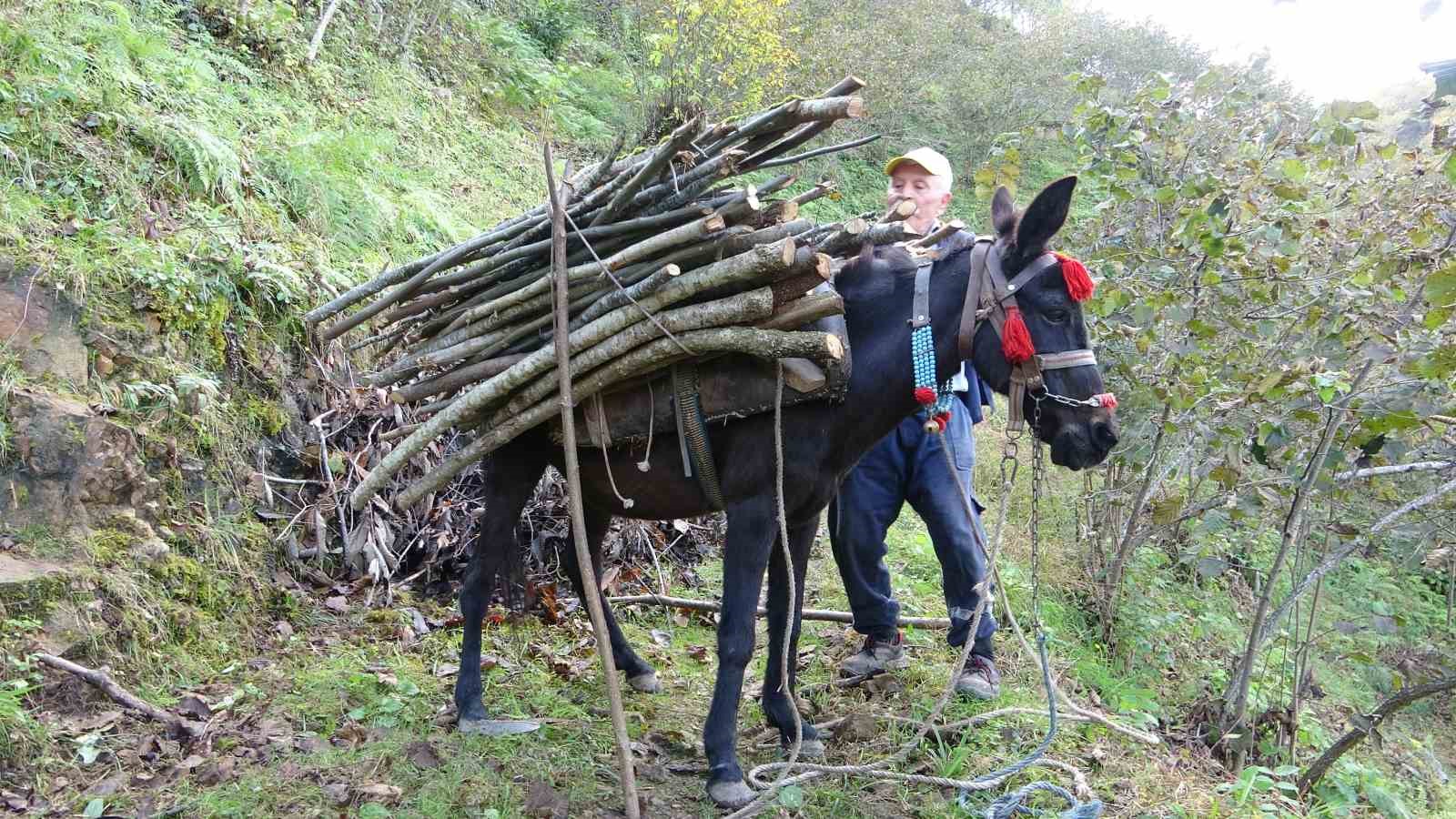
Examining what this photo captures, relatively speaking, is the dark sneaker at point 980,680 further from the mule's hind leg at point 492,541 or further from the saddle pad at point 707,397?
the mule's hind leg at point 492,541

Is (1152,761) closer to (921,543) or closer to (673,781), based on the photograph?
(673,781)

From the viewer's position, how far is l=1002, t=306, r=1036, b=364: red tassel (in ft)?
10.5

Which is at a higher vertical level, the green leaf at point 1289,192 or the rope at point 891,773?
the green leaf at point 1289,192

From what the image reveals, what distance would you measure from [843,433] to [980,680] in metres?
1.74

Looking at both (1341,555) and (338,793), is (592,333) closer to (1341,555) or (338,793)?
(338,793)

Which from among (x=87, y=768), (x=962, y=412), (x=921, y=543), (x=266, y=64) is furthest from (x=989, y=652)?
(x=266, y=64)

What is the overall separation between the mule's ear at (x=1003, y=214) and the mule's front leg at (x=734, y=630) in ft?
4.62

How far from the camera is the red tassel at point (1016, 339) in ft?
10.5

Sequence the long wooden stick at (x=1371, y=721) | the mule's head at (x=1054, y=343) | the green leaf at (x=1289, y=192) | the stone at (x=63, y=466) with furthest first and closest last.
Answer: the green leaf at (x=1289, y=192) → the long wooden stick at (x=1371, y=721) → the stone at (x=63, y=466) → the mule's head at (x=1054, y=343)

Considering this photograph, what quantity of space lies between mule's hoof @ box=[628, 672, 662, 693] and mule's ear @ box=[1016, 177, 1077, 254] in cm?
292

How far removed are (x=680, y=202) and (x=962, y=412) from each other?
201 cm

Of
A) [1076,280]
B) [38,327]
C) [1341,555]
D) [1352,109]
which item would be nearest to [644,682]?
[1076,280]

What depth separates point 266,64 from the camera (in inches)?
305

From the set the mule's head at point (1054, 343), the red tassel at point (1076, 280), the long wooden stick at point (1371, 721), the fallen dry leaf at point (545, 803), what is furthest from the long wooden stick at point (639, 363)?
the long wooden stick at point (1371, 721)
